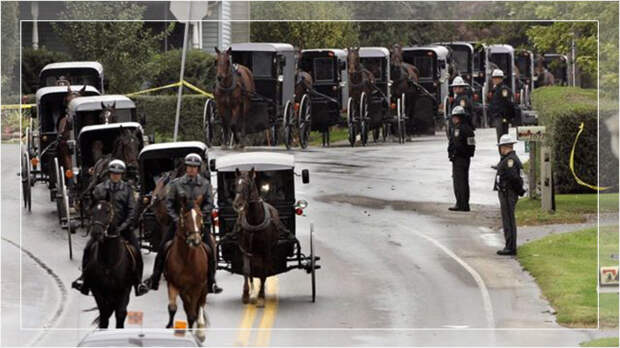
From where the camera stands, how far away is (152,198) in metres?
21.1

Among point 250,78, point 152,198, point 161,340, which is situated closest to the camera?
point 161,340

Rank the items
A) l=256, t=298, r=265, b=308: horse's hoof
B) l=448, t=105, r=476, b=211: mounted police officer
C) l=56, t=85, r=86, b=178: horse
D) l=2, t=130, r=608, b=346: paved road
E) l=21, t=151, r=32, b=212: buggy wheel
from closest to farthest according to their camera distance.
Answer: l=2, t=130, r=608, b=346: paved road < l=256, t=298, r=265, b=308: horse's hoof < l=56, t=85, r=86, b=178: horse < l=21, t=151, r=32, b=212: buggy wheel < l=448, t=105, r=476, b=211: mounted police officer

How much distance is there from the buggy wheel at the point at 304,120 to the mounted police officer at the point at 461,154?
8.17 feet

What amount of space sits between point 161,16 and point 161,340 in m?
8.43

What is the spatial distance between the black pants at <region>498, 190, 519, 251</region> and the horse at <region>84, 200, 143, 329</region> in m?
6.36

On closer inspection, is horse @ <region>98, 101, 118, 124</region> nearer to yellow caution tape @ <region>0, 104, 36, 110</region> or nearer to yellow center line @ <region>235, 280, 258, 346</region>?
yellow caution tape @ <region>0, 104, 36, 110</region>

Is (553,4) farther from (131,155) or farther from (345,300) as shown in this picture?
(131,155)

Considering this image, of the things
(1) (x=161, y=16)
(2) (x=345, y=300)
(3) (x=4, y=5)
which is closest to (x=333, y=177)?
(2) (x=345, y=300)

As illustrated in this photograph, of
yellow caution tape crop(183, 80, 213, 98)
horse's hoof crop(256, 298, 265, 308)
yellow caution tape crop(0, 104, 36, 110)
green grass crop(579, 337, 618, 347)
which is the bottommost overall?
green grass crop(579, 337, 618, 347)

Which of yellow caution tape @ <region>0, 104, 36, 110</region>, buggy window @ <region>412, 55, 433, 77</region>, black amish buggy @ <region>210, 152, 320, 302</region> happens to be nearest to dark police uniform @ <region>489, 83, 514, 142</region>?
buggy window @ <region>412, 55, 433, 77</region>

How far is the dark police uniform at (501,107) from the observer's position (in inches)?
915

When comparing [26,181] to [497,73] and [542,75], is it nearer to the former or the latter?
[497,73]

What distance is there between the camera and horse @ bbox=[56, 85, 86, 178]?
22.4 metres

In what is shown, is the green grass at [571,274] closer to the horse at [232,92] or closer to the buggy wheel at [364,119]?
the buggy wheel at [364,119]
